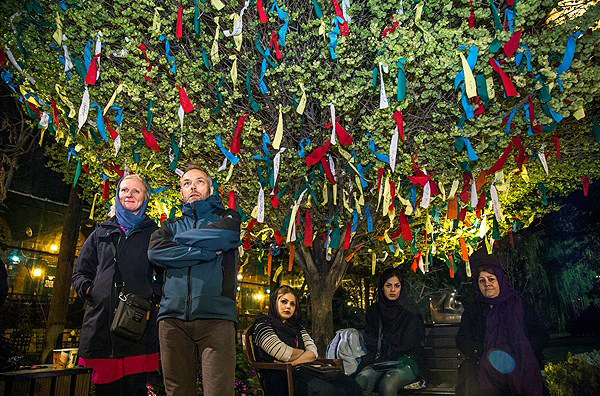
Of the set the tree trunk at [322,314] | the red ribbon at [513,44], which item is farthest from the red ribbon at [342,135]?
the tree trunk at [322,314]

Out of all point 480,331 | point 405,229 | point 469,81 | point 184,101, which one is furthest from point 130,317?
point 405,229

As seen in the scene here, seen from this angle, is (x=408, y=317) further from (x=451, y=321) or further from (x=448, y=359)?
(x=451, y=321)

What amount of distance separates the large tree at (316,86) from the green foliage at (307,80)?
24 mm

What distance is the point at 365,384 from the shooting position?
510 cm

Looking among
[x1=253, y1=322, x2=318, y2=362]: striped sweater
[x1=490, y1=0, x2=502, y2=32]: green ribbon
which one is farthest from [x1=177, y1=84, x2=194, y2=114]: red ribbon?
[x1=490, y1=0, x2=502, y2=32]: green ribbon

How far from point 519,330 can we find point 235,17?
14.9 ft

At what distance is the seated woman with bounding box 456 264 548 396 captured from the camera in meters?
4.37

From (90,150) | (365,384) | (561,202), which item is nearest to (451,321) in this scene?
(365,384)

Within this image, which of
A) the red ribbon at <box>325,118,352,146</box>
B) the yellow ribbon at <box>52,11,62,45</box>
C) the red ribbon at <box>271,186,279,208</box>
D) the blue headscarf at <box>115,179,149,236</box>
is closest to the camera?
the blue headscarf at <box>115,179,149,236</box>

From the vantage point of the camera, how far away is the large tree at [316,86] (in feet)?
16.9

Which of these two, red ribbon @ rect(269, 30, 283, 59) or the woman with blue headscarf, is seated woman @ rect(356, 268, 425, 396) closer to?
the woman with blue headscarf

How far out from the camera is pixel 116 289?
313cm

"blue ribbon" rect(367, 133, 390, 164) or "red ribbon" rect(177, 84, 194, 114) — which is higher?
"red ribbon" rect(177, 84, 194, 114)

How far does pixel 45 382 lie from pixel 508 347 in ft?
17.8
